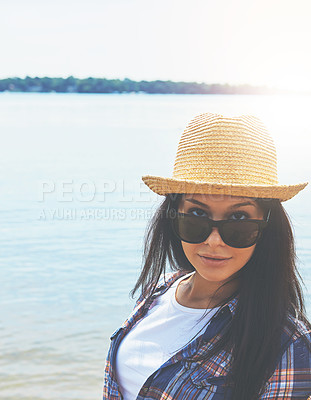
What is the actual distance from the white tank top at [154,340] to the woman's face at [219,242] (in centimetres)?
13

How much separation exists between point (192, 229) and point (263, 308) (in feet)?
1.04

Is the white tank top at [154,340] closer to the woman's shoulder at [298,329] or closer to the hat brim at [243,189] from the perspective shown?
the woman's shoulder at [298,329]

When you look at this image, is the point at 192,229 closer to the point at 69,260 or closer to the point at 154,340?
the point at 154,340

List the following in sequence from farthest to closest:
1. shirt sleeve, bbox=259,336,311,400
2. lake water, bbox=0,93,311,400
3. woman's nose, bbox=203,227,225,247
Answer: lake water, bbox=0,93,311,400
woman's nose, bbox=203,227,225,247
shirt sleeve, bbox=259,336,311,400

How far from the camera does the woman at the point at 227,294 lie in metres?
1.77

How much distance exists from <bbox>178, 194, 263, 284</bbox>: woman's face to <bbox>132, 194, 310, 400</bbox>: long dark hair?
0.12 ft

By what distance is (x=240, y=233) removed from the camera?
191 centimetres

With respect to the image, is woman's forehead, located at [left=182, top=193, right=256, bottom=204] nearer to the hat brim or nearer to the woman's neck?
the hat brim

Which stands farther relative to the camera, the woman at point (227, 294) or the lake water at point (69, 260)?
the lake water at point (69, 260)

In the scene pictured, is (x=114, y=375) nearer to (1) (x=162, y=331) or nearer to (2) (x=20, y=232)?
(1) (x=162, y=331)

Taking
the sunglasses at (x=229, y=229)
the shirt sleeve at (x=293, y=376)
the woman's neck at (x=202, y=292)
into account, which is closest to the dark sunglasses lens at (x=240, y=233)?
the sunglasses at (x=229, y=229)

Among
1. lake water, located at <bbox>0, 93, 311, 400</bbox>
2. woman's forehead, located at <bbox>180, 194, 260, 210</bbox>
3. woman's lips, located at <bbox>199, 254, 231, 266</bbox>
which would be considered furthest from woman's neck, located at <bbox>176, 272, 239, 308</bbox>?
lake water, located at <bbox>0, 93, 311, 400</bbox>

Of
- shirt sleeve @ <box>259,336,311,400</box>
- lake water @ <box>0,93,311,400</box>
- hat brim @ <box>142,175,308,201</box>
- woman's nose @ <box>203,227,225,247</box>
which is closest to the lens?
shirt sleeve @ <box>259,336,311,400</box>

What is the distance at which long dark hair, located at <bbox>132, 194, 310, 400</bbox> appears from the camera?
1.76 m
